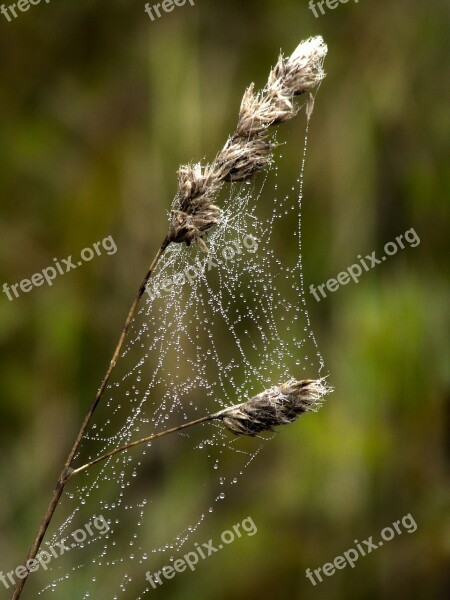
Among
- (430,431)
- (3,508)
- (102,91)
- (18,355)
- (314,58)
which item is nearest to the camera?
(314,58)

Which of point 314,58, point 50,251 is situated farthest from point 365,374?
point 314,58

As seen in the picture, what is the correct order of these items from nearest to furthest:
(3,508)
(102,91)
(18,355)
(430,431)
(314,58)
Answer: (314,58), (3,508), (430,431), (18,355), (102,91)

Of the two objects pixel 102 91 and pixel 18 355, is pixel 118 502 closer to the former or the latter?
pixel 18 355
